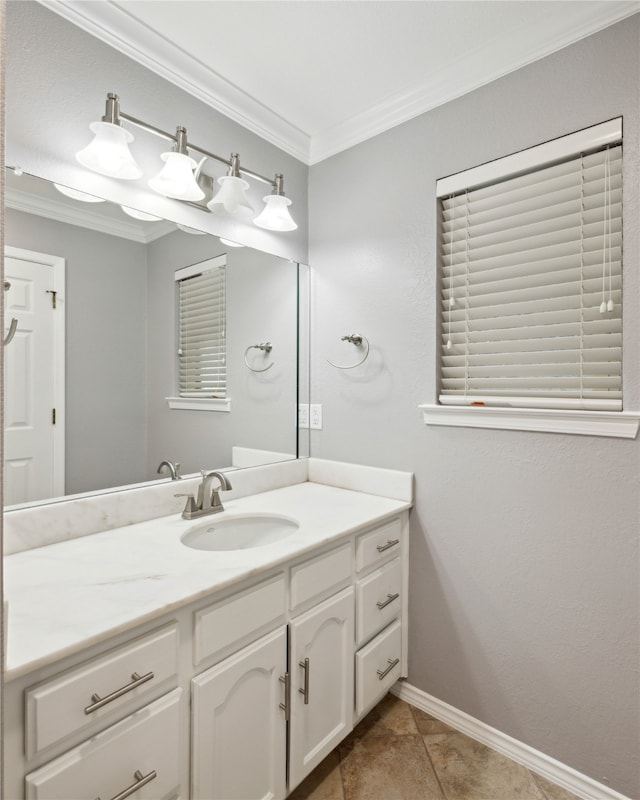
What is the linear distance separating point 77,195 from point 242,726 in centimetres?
159

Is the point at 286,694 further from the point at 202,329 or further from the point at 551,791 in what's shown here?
the point at 202,329

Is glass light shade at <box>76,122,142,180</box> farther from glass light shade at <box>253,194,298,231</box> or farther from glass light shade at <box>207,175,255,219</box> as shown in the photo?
glass light shade at <box>253,194,298,231</box>

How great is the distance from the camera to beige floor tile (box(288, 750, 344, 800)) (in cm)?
141

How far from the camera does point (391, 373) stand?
189cm

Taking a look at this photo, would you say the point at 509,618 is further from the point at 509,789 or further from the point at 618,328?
the point at 618,328

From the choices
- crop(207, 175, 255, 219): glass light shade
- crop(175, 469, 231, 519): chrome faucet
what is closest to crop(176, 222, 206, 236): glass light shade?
crop(207, 175, 255, 219): glass light shade

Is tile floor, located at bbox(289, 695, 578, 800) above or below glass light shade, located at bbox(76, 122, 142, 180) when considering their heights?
below

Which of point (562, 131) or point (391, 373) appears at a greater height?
point (562, 131)

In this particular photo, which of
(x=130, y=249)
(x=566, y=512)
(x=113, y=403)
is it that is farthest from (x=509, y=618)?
(x=130, y=249)

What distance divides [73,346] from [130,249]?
15.3 inches

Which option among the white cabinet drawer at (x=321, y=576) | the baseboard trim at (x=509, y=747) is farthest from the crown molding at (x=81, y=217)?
the baseboard trim at (x=509, y=747)

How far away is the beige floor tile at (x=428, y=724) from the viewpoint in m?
1.70

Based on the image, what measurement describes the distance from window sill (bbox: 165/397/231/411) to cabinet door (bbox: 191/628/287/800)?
→ 853 mm

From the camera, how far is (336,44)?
1.56 m
